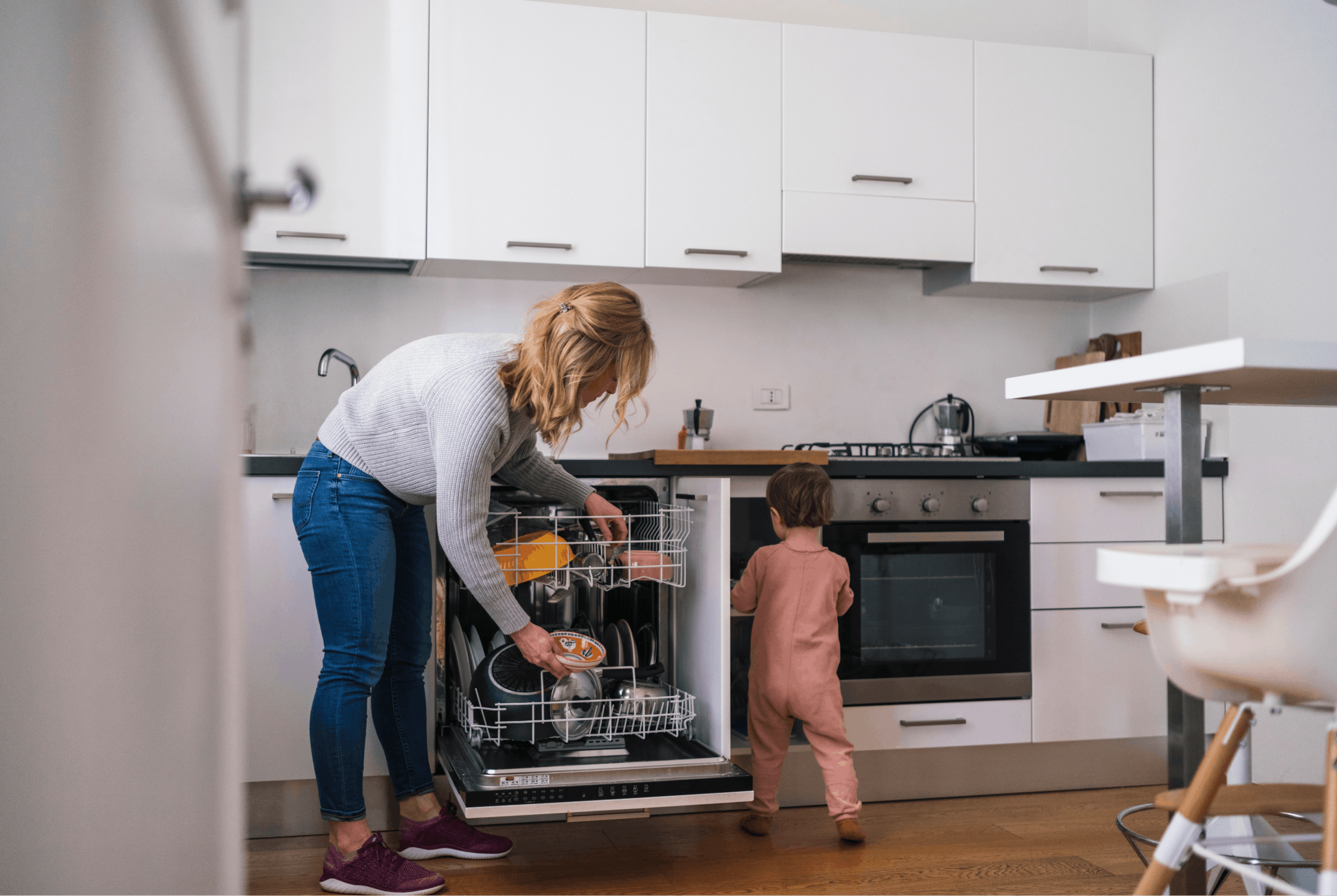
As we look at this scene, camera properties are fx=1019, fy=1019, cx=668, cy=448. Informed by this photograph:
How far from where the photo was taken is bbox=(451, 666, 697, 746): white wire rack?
195 cm

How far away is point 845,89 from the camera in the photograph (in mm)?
2834

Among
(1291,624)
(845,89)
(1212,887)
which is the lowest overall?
(1212,887)

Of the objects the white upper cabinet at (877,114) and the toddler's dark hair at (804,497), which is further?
the white upper cabinet at (877,114)

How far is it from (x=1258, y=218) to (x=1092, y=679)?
4.23 feet

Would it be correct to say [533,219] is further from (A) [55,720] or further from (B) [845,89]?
(A) [55,720]

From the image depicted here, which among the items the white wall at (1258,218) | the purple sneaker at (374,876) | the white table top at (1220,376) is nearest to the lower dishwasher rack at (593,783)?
the purple sneaker at (374,876)

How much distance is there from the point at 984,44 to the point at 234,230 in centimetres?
301

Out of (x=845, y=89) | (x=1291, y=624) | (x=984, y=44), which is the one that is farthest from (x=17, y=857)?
Result: (x=984, y=44)

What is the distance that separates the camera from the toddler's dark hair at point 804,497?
7.33 feet

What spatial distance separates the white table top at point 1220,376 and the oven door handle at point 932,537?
964 mm

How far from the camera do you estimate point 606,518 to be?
2047 mm

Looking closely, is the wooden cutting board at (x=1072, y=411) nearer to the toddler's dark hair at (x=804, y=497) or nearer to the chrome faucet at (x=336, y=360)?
the toddler's dark hair at (x=804, y=497)

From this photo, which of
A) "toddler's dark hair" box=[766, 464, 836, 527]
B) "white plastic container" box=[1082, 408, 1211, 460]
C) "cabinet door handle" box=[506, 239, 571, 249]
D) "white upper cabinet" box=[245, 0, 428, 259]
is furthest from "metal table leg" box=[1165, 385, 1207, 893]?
"white upper cabinet" box=[245, 0, 428, 259]

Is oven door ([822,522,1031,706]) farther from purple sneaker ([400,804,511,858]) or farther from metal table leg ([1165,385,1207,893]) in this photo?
metal table leg ([1165,385,1207,893])
